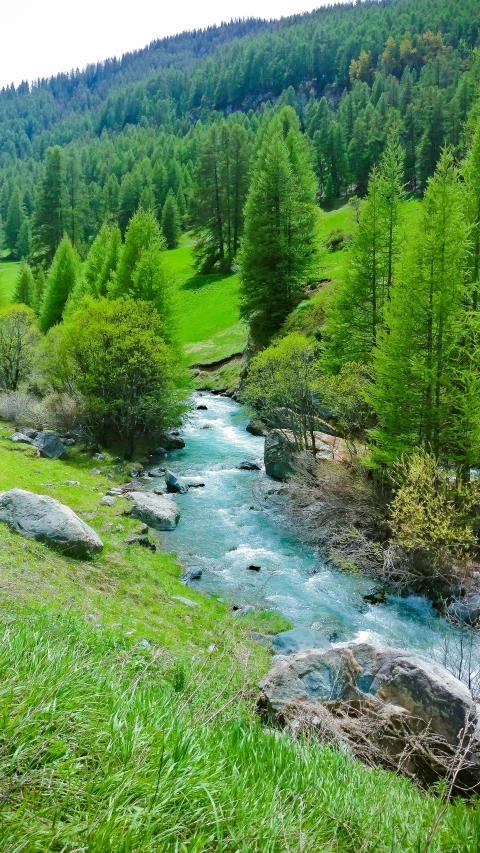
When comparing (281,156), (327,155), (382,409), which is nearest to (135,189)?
(327,155)

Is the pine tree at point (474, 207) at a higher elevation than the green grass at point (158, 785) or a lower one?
higher

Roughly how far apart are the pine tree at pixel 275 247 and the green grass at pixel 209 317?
350 cm

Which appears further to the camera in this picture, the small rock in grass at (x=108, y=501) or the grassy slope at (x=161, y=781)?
the small rock in grass at (x=108, y=501)

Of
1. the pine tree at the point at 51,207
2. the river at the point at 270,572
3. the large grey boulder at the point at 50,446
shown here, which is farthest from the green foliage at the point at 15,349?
the pine tree at the point at 51,207

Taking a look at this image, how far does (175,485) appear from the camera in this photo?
23016mm

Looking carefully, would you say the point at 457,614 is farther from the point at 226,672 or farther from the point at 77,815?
the point at 77,815

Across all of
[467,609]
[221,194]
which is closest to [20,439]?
[467,609]

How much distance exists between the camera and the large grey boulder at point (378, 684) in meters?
6.88

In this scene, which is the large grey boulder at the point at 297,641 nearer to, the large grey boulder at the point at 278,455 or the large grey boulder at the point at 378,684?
the large grey boulder at the point at 378,684

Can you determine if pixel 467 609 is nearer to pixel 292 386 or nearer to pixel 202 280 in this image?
pixel 292 386

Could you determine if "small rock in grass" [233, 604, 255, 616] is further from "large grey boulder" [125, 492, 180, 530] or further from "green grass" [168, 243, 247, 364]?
"green grass" [168, 243, 247, 364]

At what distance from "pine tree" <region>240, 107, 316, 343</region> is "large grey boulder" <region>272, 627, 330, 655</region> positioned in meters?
28.6

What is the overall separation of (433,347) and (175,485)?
41.5 ft

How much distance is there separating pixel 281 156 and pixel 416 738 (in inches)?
1648
